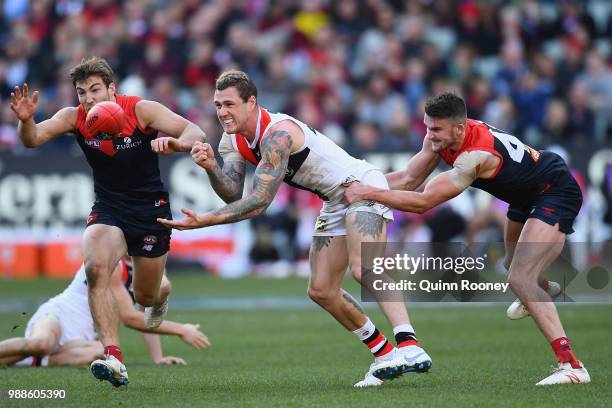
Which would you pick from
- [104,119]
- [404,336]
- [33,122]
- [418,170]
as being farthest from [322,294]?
[33,122]

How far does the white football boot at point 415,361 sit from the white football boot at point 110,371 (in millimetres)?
2254

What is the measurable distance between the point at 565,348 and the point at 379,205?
193 cm

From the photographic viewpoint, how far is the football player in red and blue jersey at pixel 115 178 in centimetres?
959

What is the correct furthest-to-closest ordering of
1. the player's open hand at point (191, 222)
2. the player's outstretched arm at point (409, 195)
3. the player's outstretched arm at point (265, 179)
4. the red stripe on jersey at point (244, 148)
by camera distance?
1. the red stripe on jersey at point (244, 148)
2. the player's outstretched arm at point (409, 195)
3. the player's outstretched arm at point (265, 179)
4. the player's open hand at point (191, 222)

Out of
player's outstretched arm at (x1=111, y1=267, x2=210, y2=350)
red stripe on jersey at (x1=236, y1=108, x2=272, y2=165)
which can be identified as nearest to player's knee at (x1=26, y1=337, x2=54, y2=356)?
player's outstretched arm at (x1=111, y1=267, x2=210, y2=350)

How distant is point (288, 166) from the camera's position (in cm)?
959

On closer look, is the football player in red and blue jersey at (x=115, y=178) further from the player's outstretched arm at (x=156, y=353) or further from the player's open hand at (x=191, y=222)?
the player's outstretched arm at (x=156, y=353)

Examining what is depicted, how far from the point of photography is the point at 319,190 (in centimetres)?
973

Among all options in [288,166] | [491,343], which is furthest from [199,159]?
[491,343]

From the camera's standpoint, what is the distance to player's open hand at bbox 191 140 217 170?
8750mm

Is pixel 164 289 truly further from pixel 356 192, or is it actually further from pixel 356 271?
pixel 356 192

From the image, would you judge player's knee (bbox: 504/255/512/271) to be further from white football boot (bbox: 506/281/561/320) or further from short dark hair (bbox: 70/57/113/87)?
short dark hair (bbox: 70/57/113/87)

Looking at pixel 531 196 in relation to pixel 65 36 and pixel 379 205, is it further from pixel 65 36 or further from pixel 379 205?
pixel 65 36

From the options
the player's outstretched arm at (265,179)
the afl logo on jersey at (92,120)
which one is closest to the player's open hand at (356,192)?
the player's outstretched arm at (265,179)
